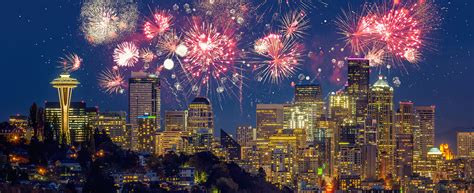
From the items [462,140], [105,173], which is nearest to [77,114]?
[105,173]

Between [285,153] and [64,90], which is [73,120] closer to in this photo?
[64,90]

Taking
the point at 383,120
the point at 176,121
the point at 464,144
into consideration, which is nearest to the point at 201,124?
the point at 176,121

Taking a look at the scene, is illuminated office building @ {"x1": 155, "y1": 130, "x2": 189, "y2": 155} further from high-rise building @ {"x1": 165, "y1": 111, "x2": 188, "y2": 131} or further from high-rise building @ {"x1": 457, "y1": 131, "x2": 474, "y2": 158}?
high-rise building @ {"x1": 457, "y1": 131, "x2": 474, "y2": 158}

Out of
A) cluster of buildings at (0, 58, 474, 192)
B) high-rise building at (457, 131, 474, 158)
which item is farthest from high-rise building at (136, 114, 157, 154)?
high-rise building at (457, 131, 474, 158)

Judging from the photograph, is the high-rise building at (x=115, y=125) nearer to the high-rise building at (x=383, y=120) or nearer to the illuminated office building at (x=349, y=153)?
the illuminated office building at (x=349, y=153)

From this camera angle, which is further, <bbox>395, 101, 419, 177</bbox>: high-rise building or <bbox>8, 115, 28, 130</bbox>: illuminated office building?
<bbox>395, 101, 419, 177</bbox>: high-rise building

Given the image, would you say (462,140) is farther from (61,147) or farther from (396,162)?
(61,147)
